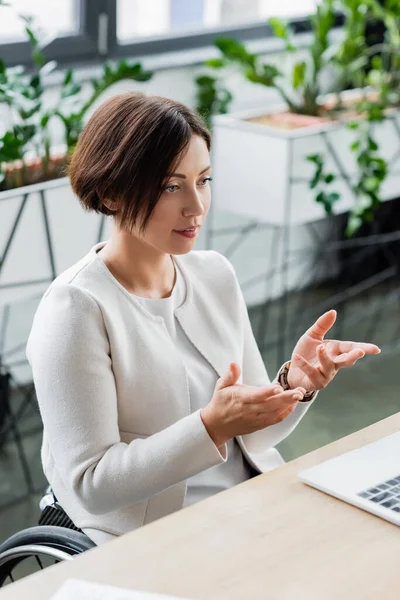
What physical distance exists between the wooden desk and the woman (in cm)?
16

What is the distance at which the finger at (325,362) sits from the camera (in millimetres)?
1559

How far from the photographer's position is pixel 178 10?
4148mm

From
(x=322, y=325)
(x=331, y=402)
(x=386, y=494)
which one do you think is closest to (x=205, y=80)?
(x=331, y=402)

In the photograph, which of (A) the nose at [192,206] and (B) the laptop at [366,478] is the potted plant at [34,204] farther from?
(B) the laptop at [366,478]

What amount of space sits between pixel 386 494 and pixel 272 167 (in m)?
2.44

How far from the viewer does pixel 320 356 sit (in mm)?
1566

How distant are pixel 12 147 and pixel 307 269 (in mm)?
2075

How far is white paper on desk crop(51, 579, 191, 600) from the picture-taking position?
113cm

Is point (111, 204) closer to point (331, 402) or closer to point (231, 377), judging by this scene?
point (231, 377)

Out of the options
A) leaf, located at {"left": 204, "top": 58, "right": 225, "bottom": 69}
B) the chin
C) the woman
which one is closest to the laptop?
the woman

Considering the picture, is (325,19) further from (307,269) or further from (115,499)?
(115,499)

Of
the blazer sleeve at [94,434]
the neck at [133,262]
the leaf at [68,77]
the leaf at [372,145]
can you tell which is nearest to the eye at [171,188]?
the neck at [133,262]

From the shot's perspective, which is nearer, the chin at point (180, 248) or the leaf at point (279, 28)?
the chin at point (180, 248)

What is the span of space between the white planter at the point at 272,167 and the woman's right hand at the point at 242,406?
2278 mm
